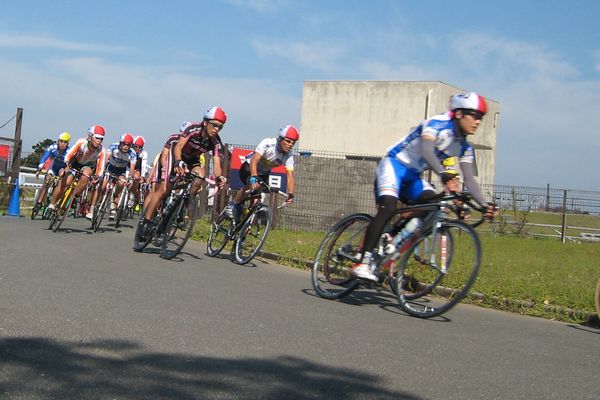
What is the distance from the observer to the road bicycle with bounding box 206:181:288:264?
10.8 meters

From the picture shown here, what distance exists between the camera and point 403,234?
24.3ft

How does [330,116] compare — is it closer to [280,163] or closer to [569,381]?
[280,163]

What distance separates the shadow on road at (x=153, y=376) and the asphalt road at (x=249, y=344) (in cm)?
1

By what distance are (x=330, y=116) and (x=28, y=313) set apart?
153 ft

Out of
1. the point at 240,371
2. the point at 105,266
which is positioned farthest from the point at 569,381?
the point at 105,266

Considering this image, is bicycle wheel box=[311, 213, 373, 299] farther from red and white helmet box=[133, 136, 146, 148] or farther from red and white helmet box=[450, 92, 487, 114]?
red and white helmet box=[133, 136, 146, 148]

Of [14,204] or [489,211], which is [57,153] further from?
[489,211]

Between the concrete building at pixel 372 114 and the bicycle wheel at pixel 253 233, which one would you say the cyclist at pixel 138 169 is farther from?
the concrete building at pixel 372 114

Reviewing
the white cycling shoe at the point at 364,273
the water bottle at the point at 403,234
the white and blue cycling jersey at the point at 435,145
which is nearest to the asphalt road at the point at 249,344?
the white cycling shoe at the point at 364,273

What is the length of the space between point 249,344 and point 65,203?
9710mm

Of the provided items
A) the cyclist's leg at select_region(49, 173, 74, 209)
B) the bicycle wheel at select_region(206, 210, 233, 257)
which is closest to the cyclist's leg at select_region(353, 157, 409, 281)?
the bicycle wheel at select_region(206, 210, 233, 257)

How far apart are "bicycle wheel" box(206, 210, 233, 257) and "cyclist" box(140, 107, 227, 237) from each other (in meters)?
0.92

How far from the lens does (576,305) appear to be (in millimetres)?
8648

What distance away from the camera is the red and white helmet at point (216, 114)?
10.4 metres
